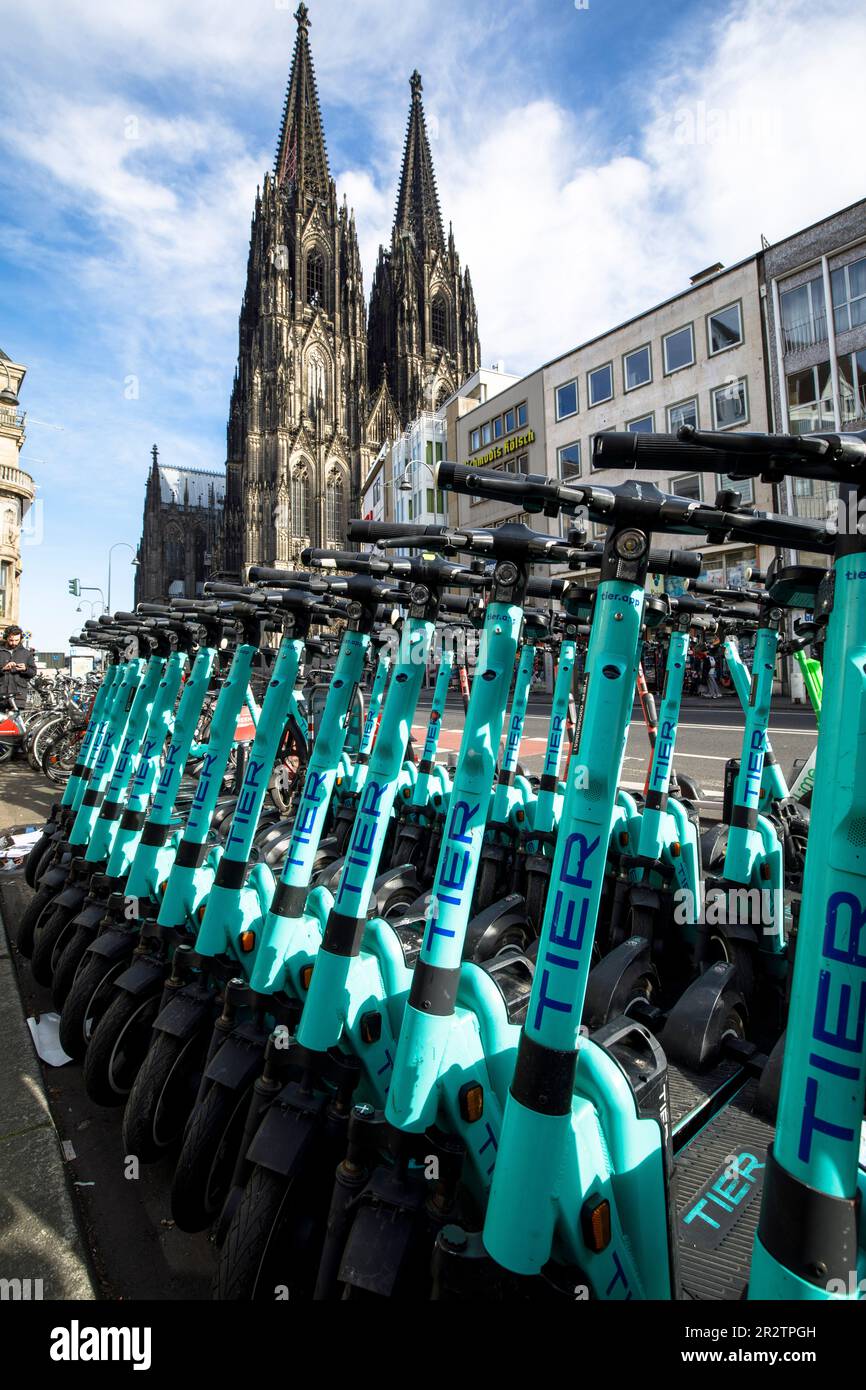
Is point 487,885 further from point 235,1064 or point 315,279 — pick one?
point 315,279

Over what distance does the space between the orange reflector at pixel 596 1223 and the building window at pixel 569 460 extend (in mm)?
28706

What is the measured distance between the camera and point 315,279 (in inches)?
2394

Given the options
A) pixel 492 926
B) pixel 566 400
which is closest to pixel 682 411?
pixel 566 400

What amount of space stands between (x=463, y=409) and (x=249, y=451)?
25344mm

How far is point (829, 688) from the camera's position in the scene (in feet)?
4.51

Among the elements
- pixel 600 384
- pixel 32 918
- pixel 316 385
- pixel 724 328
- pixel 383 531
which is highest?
pixel 316 385

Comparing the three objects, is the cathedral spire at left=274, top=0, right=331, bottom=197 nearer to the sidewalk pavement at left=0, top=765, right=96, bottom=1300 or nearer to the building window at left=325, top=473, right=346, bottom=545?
the building window at left=325, top=473, right=346, bottom=545

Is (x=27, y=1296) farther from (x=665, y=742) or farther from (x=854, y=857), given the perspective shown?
(x=665, y=742)

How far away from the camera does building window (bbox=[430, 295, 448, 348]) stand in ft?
210

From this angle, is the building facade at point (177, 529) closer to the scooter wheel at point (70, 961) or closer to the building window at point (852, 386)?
the building window at point (852, 386)

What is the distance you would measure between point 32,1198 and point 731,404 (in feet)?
85.5

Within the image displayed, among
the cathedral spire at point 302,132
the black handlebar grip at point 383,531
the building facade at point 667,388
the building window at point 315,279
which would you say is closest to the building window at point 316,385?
the building window at point 315,279

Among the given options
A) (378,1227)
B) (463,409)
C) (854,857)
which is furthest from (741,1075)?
(463,409)

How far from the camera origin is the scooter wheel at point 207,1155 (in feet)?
8.59
